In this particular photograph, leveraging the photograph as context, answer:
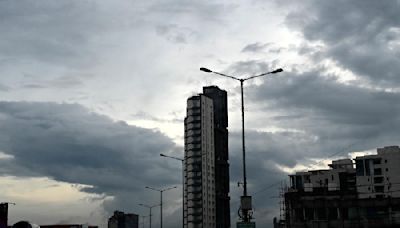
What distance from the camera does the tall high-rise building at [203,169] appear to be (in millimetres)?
179125

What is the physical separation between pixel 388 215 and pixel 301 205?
15.2 m

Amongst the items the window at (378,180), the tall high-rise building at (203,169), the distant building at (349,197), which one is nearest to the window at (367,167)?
the distant building at (349,197)

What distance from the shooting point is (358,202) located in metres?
89.4

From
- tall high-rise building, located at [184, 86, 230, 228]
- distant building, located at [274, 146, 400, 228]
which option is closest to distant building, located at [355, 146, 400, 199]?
distant building, located at [274, 146, 400, 228]

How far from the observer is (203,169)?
7190 inches

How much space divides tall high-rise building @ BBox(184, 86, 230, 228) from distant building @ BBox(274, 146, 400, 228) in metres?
34.2

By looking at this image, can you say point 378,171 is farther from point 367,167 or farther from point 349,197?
point 349,197

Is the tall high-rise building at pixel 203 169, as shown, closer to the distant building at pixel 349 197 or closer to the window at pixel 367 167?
the distant building at pixel 349 197

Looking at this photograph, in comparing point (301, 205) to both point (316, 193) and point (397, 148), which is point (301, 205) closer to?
point (316, 193)

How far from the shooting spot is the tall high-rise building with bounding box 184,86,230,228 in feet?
588

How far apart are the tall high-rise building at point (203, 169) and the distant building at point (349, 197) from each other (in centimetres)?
3424

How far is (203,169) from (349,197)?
7549cm

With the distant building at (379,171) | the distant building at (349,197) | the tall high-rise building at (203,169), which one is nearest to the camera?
the distant building at (349,197)

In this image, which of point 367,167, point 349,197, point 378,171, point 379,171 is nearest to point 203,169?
point 367,167
